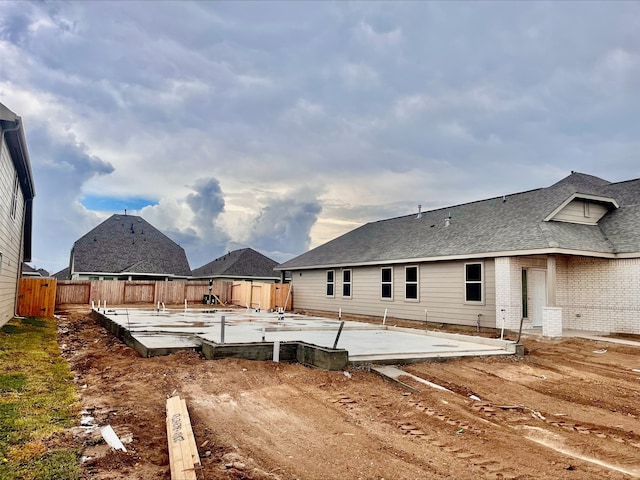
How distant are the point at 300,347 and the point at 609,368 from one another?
629 cm

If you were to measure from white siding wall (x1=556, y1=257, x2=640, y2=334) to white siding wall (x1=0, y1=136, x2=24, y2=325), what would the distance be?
661 inches

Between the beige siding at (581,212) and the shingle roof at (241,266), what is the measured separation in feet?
Answer: 85.6

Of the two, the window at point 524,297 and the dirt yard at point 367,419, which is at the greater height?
the window at point 524,297

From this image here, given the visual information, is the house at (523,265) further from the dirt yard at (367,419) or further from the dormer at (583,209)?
the dirt yard at (367,419)

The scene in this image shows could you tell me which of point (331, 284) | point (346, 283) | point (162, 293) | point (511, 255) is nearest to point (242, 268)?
point (162, 293)

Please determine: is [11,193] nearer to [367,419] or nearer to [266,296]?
[367,419]

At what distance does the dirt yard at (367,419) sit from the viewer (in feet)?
13.0

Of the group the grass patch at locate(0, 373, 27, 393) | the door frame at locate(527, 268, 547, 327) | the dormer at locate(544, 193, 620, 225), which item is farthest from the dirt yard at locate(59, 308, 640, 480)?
the dormer at locate(544, 193, 620, 225)

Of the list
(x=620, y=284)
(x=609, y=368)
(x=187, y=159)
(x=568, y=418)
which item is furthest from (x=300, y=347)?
(x=187, y=159)

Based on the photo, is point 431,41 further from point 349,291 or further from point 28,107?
point 28,107

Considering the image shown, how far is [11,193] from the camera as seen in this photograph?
12938 millimetres

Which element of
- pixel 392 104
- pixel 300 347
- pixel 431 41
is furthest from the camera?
pixel 392 104

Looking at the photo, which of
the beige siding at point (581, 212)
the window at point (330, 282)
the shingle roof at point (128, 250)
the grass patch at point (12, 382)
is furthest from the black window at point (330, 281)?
the grass patch at point (12, 382)

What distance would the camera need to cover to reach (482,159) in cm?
2162
